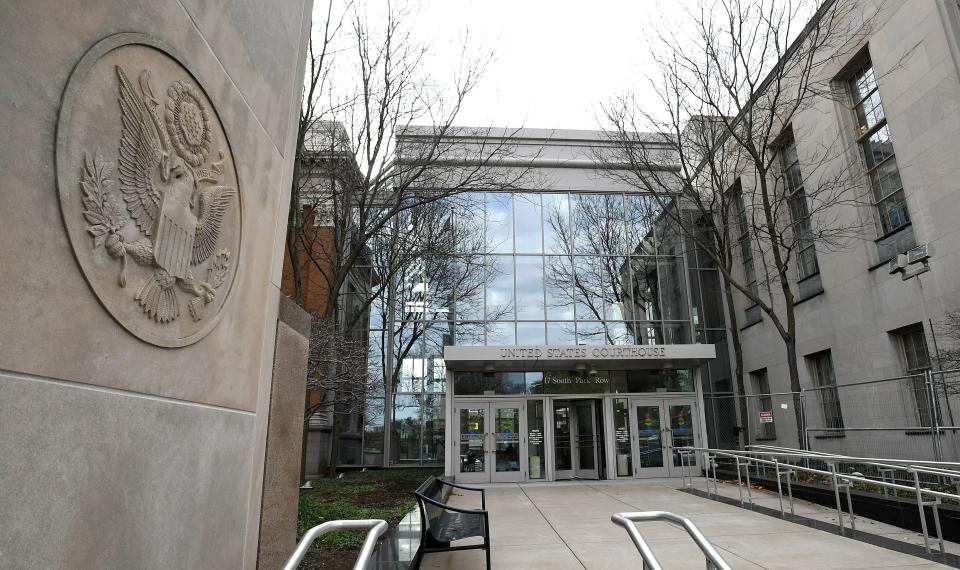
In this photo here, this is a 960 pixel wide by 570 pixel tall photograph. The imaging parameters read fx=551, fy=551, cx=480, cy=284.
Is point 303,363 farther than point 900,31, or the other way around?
point 900,31

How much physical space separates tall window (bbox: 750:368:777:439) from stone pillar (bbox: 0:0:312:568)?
20994 mm

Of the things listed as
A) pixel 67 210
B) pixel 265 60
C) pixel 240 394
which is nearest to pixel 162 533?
pixel 240 394

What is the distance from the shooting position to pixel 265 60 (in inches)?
178

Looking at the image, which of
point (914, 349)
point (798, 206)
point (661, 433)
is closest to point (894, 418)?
point (914, 349)

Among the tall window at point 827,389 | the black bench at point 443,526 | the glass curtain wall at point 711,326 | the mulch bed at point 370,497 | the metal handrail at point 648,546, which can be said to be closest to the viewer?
the metal handrail at point 648,546

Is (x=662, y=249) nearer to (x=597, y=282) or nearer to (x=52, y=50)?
(x=597, y=282)

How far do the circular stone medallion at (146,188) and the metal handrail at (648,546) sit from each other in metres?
3.13

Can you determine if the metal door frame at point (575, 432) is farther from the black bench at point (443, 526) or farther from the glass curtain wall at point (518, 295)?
the black bench at point (443, 526)

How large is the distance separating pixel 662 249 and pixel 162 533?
22.9 meters

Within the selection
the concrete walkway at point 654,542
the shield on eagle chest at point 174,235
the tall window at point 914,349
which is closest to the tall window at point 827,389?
the tall window at point 914,349

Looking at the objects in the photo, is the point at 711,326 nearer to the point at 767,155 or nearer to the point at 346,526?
the point at 767,155

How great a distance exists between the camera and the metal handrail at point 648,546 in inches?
132

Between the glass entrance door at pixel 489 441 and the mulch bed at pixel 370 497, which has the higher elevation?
the glass entrance door at pixel 489 441

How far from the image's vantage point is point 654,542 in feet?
25.6
